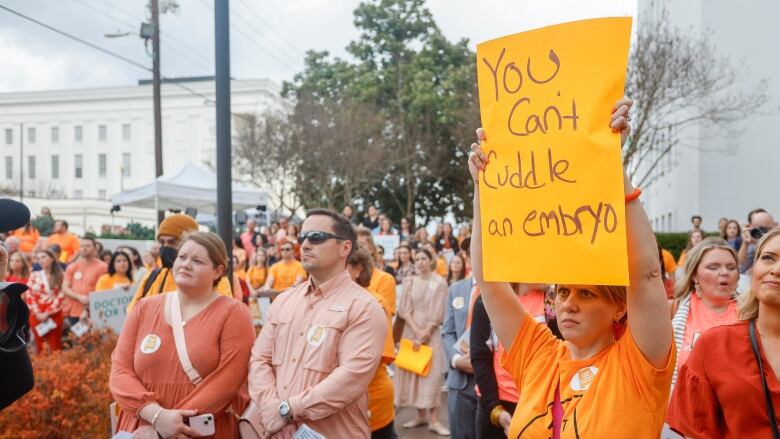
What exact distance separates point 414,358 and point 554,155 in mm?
5960

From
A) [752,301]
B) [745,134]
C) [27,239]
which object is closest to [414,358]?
[752,301]

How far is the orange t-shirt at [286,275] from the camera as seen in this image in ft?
37.0

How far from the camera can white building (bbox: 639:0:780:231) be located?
23828 mm

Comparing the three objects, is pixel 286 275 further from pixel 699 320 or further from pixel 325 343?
pixel 699 320

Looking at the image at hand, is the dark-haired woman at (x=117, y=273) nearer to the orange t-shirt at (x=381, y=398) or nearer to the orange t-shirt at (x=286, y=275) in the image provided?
the orange t-shirt at (x=286, y=275)

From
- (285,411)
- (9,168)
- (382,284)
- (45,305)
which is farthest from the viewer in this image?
(9,168)

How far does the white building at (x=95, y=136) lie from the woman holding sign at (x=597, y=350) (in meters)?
79.5

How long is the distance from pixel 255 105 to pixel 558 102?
2889 inches

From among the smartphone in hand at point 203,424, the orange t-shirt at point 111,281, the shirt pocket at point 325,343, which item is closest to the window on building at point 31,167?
the orange t-shirt at point 111,281

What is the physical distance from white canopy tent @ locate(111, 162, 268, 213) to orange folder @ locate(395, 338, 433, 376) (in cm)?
717

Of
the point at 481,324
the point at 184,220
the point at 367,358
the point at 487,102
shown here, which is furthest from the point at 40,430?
the point at 487,102

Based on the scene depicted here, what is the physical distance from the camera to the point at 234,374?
402cm

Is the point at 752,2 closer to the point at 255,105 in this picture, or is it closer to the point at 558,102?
the point at 558,102

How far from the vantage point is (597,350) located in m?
2.63
